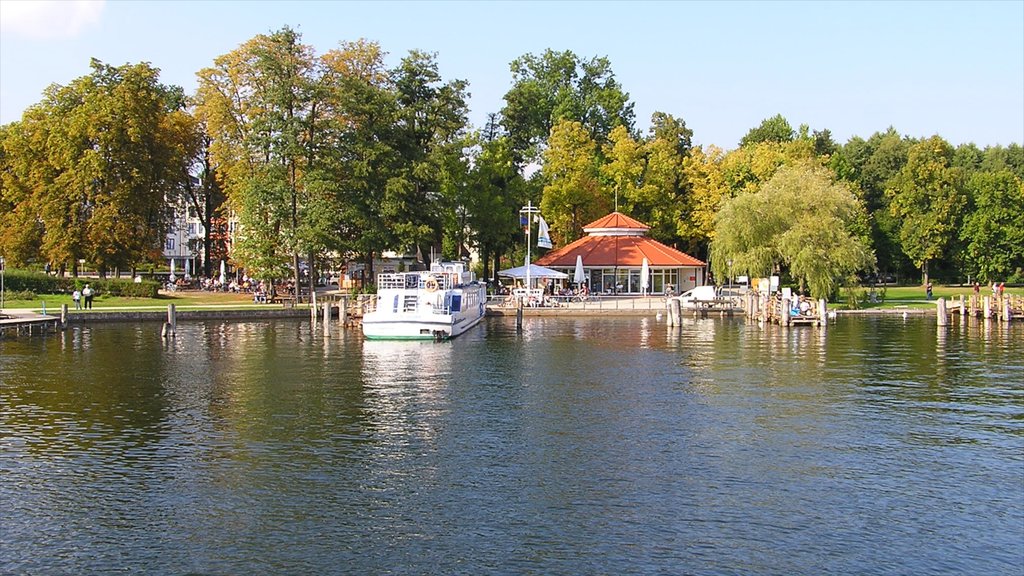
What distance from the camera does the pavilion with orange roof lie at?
7512cm

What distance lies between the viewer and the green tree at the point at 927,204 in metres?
86.8

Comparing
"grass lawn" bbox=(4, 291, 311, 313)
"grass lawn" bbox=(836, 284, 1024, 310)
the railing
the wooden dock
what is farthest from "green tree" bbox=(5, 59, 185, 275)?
"grass lawn" bbox=(836, 284, 1024, 310)

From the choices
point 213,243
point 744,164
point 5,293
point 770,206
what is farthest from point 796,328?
point 213,243

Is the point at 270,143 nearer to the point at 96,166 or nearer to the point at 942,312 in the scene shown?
the point at 96,166

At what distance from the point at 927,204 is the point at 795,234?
36.7 meters

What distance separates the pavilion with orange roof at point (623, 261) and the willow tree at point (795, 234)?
12598 millimetres

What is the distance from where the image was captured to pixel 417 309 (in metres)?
46.7

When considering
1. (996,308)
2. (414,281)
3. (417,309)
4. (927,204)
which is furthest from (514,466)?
(927,204)

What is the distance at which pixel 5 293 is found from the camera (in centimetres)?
6094

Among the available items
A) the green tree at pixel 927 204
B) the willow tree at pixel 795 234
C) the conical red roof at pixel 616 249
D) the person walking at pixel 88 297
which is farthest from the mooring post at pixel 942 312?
the person walking at pixel 88 297

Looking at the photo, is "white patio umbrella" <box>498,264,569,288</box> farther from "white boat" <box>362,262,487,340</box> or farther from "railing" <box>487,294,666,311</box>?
"white boat" <box>362,262,487,340</box>

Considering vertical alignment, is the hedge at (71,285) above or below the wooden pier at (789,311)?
above

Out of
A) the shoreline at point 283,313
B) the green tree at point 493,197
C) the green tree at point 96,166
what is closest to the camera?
the shoreline at point 283,313

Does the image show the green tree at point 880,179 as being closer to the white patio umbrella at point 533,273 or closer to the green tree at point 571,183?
the green tree at point 571,183
